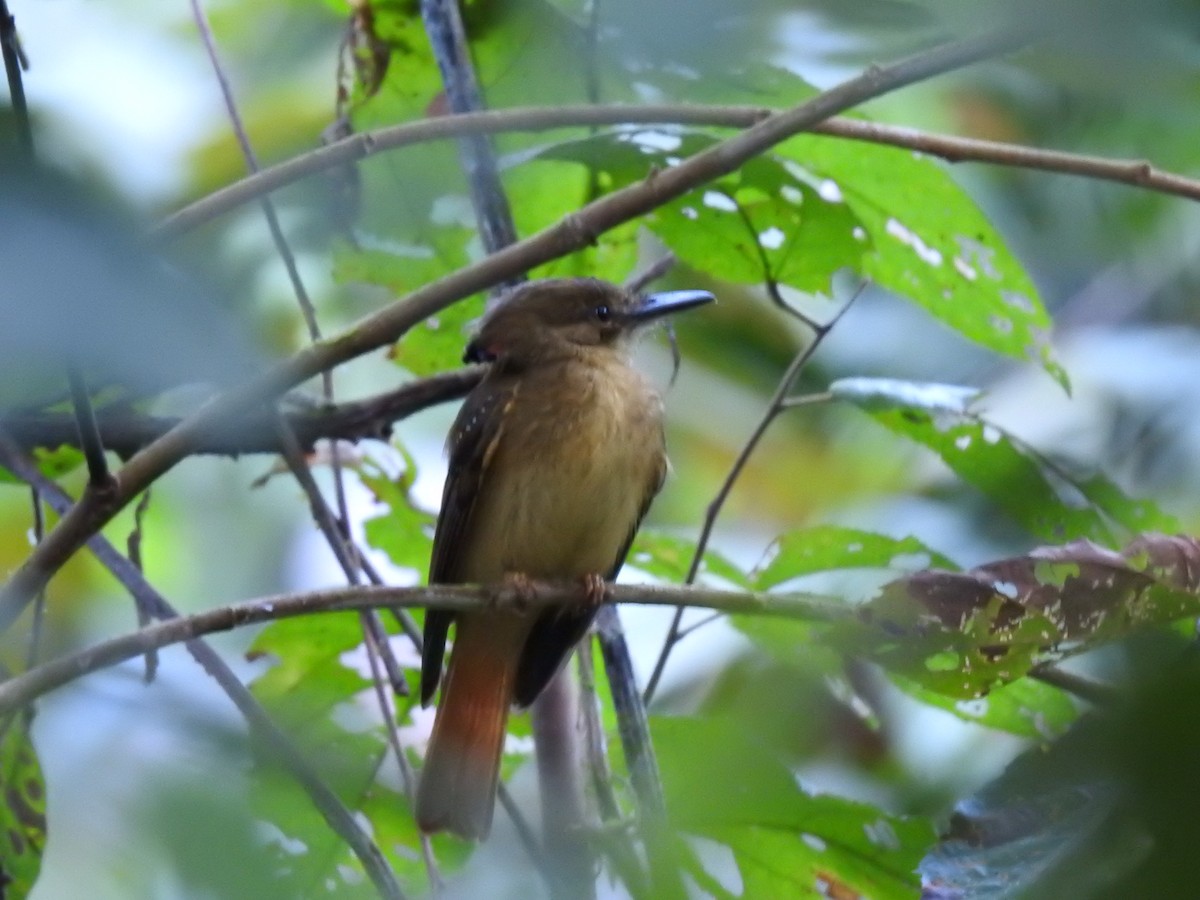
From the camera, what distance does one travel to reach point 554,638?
10.1ft

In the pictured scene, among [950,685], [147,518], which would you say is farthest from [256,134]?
[950,685]

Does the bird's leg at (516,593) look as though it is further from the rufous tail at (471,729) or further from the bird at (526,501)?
the rufous tail at (471,729)

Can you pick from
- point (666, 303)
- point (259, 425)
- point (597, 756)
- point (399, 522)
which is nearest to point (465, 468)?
point (399, 522)

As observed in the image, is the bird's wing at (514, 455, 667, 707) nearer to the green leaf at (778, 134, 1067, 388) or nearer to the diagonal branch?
the green leaf at (778, 134, 1067, 388)

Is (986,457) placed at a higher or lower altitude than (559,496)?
lower

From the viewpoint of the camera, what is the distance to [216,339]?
2.87 ft

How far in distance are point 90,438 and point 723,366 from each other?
358 centimetres

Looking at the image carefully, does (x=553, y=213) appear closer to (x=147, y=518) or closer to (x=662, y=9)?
(x=147, y=518)

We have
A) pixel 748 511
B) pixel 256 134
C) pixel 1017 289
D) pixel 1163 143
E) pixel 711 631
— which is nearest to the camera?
pixel 1163 143

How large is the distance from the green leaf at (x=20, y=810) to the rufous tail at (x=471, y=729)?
63 cm

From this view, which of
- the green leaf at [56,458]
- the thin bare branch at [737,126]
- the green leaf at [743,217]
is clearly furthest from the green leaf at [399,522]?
the thin bare branch at [737,126]

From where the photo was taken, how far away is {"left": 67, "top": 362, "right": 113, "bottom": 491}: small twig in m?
1.64

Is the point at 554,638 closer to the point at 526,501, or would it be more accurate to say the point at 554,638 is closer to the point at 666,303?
the point at 526,501

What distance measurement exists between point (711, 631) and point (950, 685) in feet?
8.42
